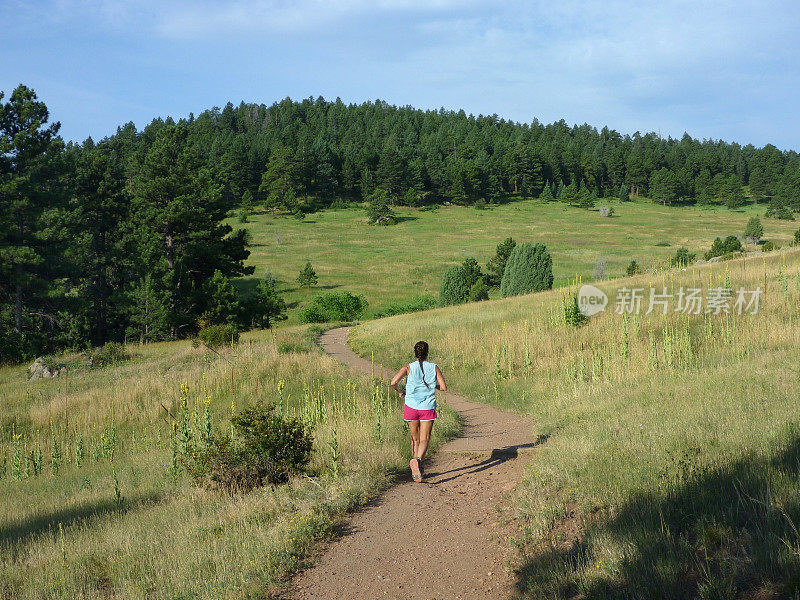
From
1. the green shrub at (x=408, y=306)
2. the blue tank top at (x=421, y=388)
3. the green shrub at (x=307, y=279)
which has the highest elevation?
the blue tank top at (x=421, y=388)

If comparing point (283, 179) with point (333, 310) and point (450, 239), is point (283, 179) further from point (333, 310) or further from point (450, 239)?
point (333, 310)

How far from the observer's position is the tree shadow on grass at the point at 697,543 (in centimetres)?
342

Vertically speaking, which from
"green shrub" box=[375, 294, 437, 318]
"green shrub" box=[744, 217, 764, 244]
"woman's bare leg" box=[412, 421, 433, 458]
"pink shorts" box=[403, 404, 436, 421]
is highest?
"green shrub" box=[744, 217, 764, 244]

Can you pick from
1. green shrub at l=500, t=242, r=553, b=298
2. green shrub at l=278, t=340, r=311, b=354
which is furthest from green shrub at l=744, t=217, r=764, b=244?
green shrub at l=278, t=340, r=311, b=354

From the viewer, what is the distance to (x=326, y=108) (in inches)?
7584

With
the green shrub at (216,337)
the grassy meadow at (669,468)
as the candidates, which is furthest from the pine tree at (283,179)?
the grassy meadow at (669,468)

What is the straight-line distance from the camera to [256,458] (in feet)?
25.2

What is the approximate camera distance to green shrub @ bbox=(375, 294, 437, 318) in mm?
45375

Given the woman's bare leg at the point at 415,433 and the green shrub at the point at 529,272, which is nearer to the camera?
the woman's bare leg at the point at 415,433

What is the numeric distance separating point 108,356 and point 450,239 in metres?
62.0

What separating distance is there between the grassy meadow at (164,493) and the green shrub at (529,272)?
20.0 m

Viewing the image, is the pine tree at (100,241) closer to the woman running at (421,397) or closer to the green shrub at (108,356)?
the green shrub at (108,356)

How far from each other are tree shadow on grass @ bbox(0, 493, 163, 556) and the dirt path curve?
378 centimetres

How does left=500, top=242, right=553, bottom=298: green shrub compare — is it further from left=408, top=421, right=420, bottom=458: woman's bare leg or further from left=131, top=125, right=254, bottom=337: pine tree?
left=408, top=421, right=420, bottom=458: woman's bare leg
